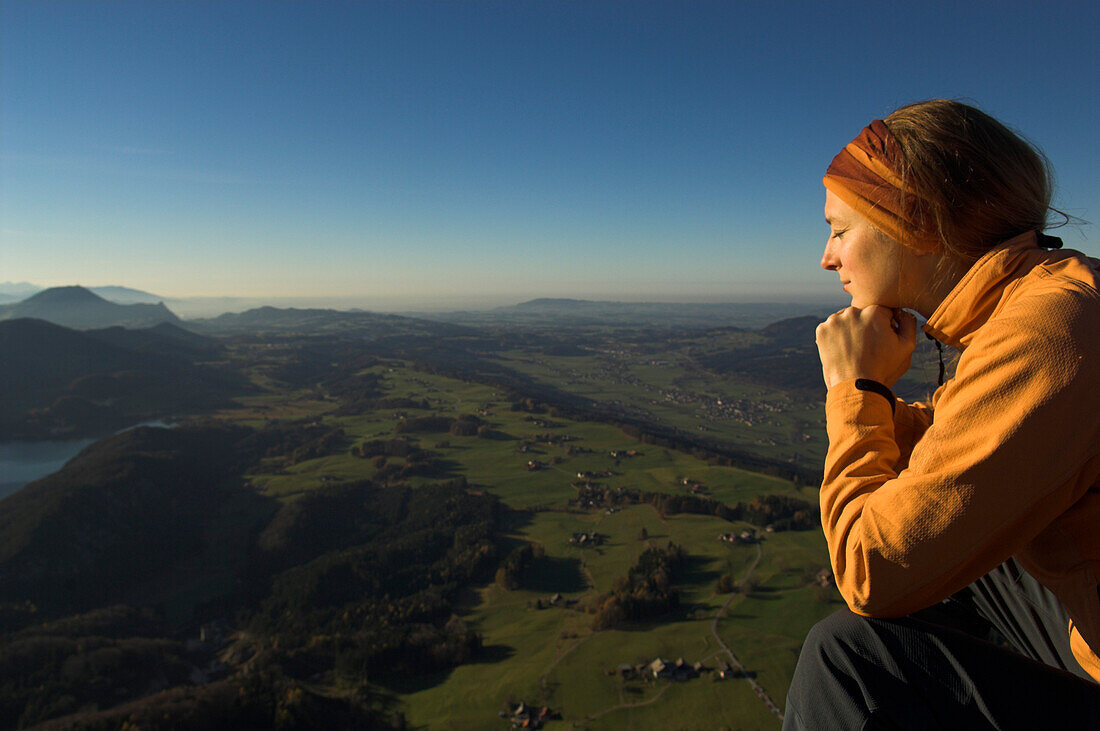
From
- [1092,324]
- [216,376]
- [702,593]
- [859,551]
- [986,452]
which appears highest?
[1092,324]

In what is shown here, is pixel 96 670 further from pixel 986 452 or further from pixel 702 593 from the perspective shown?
pixel 986 452

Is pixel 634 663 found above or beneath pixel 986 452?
beneath

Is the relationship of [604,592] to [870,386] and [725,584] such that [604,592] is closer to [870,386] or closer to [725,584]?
[725,584]

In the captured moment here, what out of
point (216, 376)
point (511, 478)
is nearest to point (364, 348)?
point (216, 376)

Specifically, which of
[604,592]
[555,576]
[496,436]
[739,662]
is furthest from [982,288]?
[496,436]

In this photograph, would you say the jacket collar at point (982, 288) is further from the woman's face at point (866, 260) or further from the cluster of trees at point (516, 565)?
the cluster of trees at point (516, 565)

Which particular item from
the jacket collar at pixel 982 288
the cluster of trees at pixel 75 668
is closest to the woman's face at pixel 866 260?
the jacket collar at pixel 982 288

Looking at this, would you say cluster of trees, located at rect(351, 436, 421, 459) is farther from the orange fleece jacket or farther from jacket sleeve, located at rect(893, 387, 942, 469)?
the orange fleece jacket
